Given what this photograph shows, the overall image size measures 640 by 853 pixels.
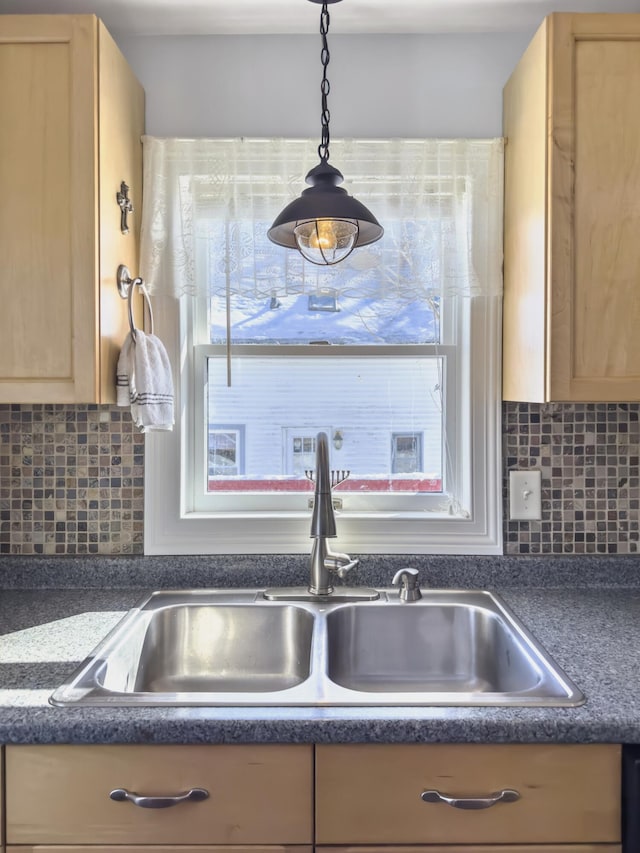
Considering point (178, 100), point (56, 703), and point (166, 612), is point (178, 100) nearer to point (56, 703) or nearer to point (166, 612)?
point (166, 612)

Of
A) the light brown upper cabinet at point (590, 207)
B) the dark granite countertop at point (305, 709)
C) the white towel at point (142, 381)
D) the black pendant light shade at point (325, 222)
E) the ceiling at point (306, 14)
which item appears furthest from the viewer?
the ceiling at point (306, 14)

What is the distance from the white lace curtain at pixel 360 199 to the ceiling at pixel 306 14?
316 millimetres

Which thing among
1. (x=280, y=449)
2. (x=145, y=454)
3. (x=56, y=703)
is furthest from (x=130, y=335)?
(x=56, y=703)

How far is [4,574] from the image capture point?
5.28 feet

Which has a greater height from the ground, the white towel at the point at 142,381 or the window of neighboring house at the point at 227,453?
the white towel at the point at 142,381

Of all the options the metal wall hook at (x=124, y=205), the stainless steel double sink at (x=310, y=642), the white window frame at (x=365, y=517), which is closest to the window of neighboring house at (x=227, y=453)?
the white window frame at (x=365, y=517)

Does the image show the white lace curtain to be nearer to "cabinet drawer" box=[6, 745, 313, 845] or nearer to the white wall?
the white wall

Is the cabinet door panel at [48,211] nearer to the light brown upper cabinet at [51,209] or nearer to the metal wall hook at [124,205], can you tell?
the light brown upper cabinet at [51,209]

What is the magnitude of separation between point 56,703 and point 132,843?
0.86ft

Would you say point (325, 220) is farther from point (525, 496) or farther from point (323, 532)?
A: point (525, 496)

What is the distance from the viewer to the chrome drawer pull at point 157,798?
98cm

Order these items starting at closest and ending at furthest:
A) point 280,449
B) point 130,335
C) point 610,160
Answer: point 610,160 < point 130,335 < point 280,449

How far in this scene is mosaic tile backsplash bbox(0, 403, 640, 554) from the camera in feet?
5.44

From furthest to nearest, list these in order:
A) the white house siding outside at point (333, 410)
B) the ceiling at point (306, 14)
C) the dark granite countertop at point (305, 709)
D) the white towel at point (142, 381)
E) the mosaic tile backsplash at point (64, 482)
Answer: the white house siding outside at point (333, 410) < the mosaic tile backsplash at point (64, 482) < the ceiling at point (306, 14) < the white towel at point (142, 381) < the dark granite countertop at point (305, 709)
